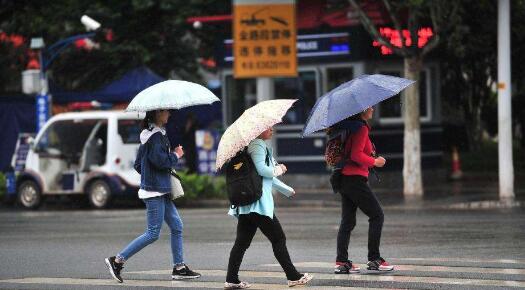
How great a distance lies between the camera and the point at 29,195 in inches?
959

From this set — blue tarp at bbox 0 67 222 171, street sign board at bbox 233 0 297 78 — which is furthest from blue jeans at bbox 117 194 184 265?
blue tarp at bbox 0 67 222 171

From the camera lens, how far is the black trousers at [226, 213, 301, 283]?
10.6 meters

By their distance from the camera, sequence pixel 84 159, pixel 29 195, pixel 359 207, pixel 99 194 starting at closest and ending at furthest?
pixel 359 207, pixel 84 159, pixel 99 194, pixel 29 195

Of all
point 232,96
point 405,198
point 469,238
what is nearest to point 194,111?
point 232,96

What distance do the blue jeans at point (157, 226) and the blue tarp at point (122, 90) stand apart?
16.6m

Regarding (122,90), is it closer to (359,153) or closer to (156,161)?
(156,161)

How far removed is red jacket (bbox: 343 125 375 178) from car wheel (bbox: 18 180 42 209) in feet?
44.6

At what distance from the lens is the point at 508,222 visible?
56.2ft

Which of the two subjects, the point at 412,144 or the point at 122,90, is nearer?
the point at 412,144

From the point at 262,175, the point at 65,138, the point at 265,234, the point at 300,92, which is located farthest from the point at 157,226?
the point at 300,92

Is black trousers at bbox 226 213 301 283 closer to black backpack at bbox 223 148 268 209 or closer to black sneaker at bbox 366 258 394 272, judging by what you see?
black backpack at bbox 223 148 268 209

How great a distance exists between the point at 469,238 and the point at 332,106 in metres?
4.44

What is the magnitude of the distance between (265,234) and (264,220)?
18 centimetres

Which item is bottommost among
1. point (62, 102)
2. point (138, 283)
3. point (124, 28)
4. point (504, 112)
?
point (138, 283)
